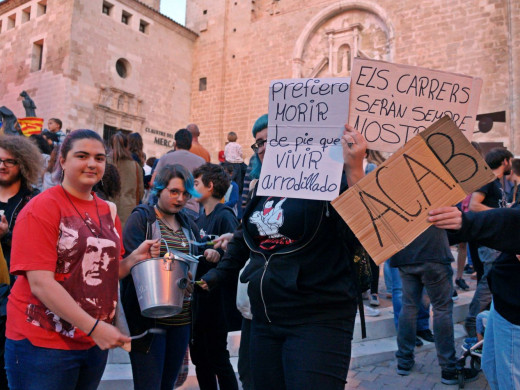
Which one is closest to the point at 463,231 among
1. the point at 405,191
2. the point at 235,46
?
the point at 405,191

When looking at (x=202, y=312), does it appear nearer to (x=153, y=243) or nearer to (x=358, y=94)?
(x=153, y=243)

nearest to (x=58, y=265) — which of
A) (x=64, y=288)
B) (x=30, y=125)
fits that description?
(x=64, y=288)

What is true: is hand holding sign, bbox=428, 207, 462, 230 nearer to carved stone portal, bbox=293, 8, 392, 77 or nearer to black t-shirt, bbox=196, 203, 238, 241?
black t-shirt, bbox=196, 203, 238, 241

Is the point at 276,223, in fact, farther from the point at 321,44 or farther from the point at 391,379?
the point at 321,44

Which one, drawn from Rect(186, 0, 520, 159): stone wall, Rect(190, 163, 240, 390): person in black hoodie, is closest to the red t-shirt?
Rect(190, 163, 240, 390): person in black hoodie

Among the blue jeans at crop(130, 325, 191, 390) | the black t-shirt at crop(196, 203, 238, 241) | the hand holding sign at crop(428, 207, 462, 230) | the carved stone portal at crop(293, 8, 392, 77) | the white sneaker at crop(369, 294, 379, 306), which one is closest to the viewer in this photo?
the hand holding sign at crop(428, 207, 462, 230)

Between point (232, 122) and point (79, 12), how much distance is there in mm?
8610

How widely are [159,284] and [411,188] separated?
1407mm

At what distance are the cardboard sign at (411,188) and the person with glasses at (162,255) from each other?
A: 134 centimetres

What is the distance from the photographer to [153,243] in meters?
2.45

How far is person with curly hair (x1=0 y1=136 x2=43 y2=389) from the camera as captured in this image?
2838mm

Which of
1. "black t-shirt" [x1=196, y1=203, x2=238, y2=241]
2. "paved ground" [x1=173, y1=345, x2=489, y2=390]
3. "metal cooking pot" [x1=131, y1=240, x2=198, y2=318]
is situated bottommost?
"paved ground" [x1=173, y1=345, x2=489, y2=390]

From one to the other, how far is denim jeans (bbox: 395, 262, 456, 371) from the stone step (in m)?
0.45

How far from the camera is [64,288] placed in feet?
6.36
